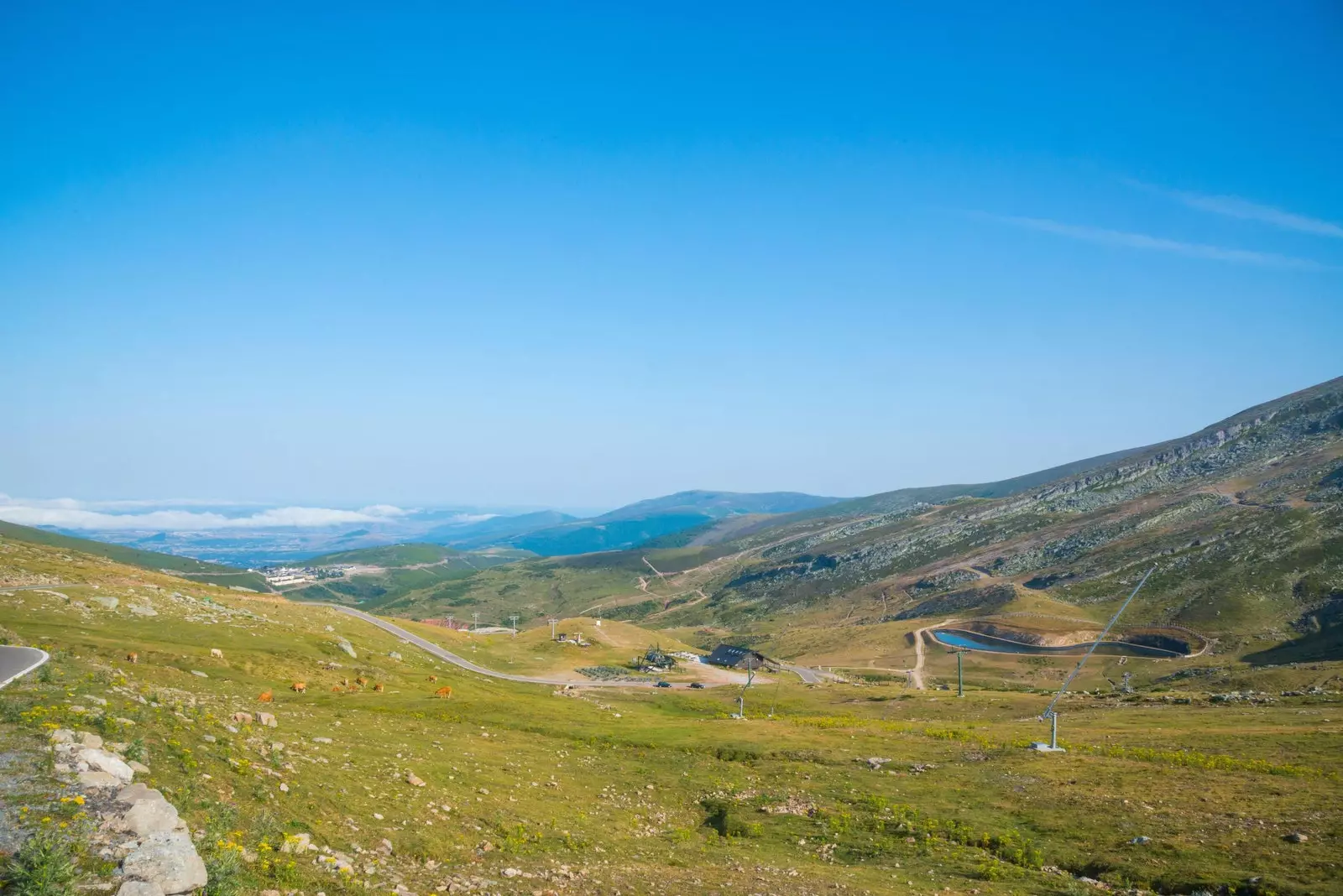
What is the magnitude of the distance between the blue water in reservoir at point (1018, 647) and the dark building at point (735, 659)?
4352 centimetres

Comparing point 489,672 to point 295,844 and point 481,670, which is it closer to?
point 481,670

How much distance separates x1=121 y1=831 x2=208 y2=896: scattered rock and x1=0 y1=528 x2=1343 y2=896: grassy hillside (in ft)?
1.67

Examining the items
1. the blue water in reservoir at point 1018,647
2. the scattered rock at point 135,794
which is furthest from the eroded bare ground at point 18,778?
the blue water in reservoir at point 1018,647

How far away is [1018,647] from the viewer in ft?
524

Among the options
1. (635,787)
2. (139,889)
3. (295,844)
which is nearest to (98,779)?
(295,844)

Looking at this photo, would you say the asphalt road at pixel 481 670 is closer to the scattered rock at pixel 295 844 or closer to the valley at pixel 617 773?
the valley at pixel 617 773

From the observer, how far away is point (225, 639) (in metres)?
63.7

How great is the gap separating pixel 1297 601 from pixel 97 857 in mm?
199787

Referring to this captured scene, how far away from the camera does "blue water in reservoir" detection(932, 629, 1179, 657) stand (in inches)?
5659

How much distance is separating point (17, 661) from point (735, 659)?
130 meters

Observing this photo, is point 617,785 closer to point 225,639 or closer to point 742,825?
point 742,825

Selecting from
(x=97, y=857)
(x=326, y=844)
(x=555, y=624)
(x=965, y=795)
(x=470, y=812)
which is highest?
(x=97, y=857)

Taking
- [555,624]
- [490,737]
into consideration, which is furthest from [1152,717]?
[555,624]

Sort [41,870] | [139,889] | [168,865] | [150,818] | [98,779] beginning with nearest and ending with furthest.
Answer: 1. [41,870]
2. [139,889]
3. [168,865]
4. [150,818]
5. [98,779]
